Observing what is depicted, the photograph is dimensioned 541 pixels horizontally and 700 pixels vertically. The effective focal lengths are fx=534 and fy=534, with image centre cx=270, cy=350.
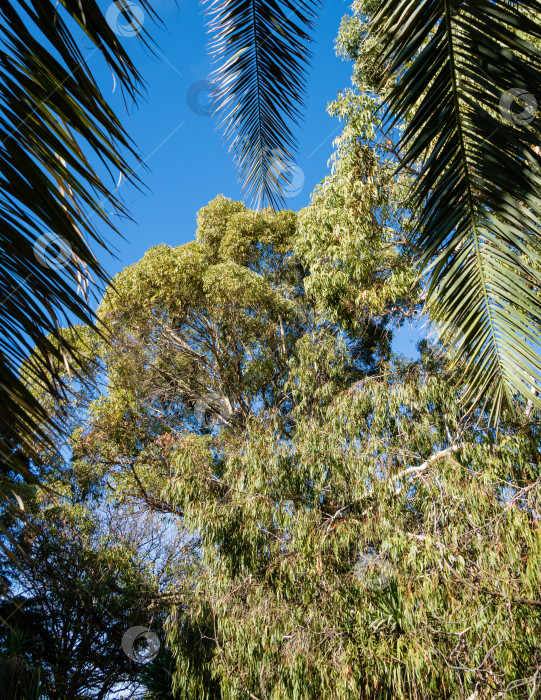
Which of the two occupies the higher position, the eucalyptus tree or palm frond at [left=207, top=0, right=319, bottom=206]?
palm frond at [left=207, top=0, right=319, bottom=206]

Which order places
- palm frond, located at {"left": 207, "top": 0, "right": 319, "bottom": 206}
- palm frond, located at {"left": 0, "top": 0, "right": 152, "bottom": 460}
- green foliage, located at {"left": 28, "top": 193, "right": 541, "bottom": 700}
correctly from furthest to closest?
green foliage, located at {"left": 28, "top": 193, "right": 541, "bottom": 700}, palm frond, located at {"left": 207, "top": 0, "right": 319, "bottom": 206}, palm frond, located at {"left": 0, "top": 0, "right": 152, "bottom": 460}

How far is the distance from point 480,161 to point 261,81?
2.50 feet

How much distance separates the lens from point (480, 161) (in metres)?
Answer: 1.32

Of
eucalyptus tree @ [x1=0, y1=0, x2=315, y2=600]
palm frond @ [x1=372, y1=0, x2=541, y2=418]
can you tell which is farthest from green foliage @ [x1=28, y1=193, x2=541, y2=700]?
palm frond @ [x1=372, y1=0, x2=541, y2=418]

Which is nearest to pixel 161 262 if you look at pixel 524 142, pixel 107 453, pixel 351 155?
pixel 107 453

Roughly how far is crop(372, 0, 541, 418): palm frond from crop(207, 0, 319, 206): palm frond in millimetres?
276

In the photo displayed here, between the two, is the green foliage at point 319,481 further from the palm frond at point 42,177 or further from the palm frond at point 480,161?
the palm frond at point 480,161

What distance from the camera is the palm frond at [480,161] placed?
1.21 m

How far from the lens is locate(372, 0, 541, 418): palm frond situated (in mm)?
1211

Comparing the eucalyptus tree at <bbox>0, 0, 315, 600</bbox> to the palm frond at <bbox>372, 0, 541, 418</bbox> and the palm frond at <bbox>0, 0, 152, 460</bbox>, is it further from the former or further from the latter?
the palm frond at <bbox>372, 0, 541, 418</bbox>

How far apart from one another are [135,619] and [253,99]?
7.45m

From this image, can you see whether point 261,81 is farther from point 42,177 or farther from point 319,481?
point 319,481

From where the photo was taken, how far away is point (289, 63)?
5.17ft

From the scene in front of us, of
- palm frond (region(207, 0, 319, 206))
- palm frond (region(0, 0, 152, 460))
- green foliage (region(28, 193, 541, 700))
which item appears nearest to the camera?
palm frond (region(0, 0, 152, 460))
